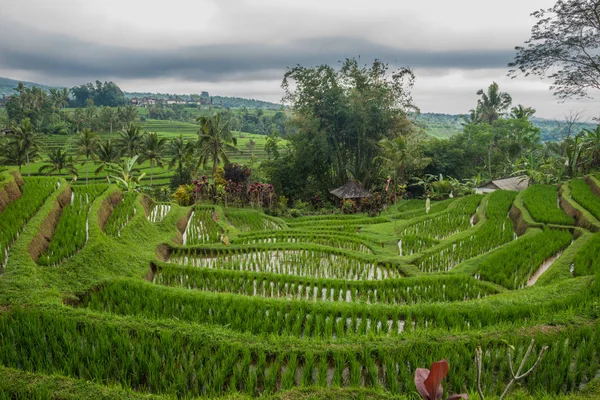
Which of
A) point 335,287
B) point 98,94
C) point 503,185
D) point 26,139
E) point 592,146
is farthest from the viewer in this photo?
point 98,94

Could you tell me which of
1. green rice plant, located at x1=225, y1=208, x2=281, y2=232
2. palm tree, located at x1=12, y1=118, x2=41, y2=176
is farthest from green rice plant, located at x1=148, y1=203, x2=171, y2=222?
palm tree, located at x1=12, y1=118, x2=41, y2=176

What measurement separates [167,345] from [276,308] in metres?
1.81

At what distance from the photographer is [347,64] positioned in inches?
927

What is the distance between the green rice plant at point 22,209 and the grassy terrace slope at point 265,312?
0.05m

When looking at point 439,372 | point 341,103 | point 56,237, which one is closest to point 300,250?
point 56,237

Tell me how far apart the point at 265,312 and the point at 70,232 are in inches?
192

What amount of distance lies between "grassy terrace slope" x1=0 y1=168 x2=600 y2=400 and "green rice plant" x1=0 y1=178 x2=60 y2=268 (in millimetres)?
48

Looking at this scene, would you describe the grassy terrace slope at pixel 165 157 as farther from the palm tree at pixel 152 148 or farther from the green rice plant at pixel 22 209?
the green rice plant at pixel 22 209

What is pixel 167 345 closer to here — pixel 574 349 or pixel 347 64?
pixel 574 349

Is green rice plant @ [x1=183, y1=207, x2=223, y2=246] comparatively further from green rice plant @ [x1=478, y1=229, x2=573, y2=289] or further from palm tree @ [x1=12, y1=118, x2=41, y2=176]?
palm tree @ [x1=12, y1=118, x2=41, y2=176]

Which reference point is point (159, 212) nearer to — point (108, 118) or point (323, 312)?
point (323, 312)

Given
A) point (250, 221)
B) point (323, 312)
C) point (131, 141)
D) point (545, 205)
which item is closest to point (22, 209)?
A: point (323, 312)

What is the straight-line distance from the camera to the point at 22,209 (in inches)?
341

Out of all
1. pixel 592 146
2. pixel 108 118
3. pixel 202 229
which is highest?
pixel 108 118
